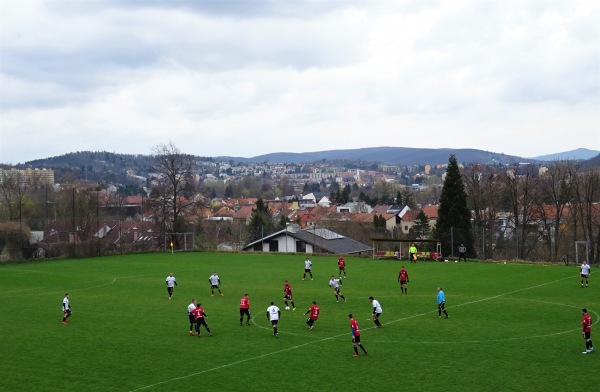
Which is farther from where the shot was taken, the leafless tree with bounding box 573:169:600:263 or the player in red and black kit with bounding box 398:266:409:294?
the leafless tree with bounding box 573:169:600:263

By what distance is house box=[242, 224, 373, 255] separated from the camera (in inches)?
2926

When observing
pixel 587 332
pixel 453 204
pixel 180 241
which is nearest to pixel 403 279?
pixel 587 332

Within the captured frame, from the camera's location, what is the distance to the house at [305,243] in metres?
74.3

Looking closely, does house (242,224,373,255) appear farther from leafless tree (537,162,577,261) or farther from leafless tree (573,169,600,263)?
leafless tree (573,169,600,263)

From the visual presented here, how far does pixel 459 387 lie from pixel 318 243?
54.9 meters

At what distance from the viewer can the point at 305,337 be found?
27.8 meters

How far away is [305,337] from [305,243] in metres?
47.5

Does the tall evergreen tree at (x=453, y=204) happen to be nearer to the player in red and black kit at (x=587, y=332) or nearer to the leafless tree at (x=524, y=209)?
the leafless tree at (x=524, y=209)

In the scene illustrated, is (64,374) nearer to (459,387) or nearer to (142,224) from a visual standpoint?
(459,387)

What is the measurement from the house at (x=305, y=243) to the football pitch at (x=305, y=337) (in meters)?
24.9

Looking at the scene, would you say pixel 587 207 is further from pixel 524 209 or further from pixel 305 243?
pixel 305 243

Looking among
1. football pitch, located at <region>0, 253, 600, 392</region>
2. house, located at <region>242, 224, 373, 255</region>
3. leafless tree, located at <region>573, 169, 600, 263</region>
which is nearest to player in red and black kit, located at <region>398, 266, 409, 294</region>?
football pitch, located at <region>0, 253, 600, 392</region>

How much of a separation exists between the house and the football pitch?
24924 millimetres

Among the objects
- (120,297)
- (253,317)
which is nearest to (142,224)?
(120,297)
